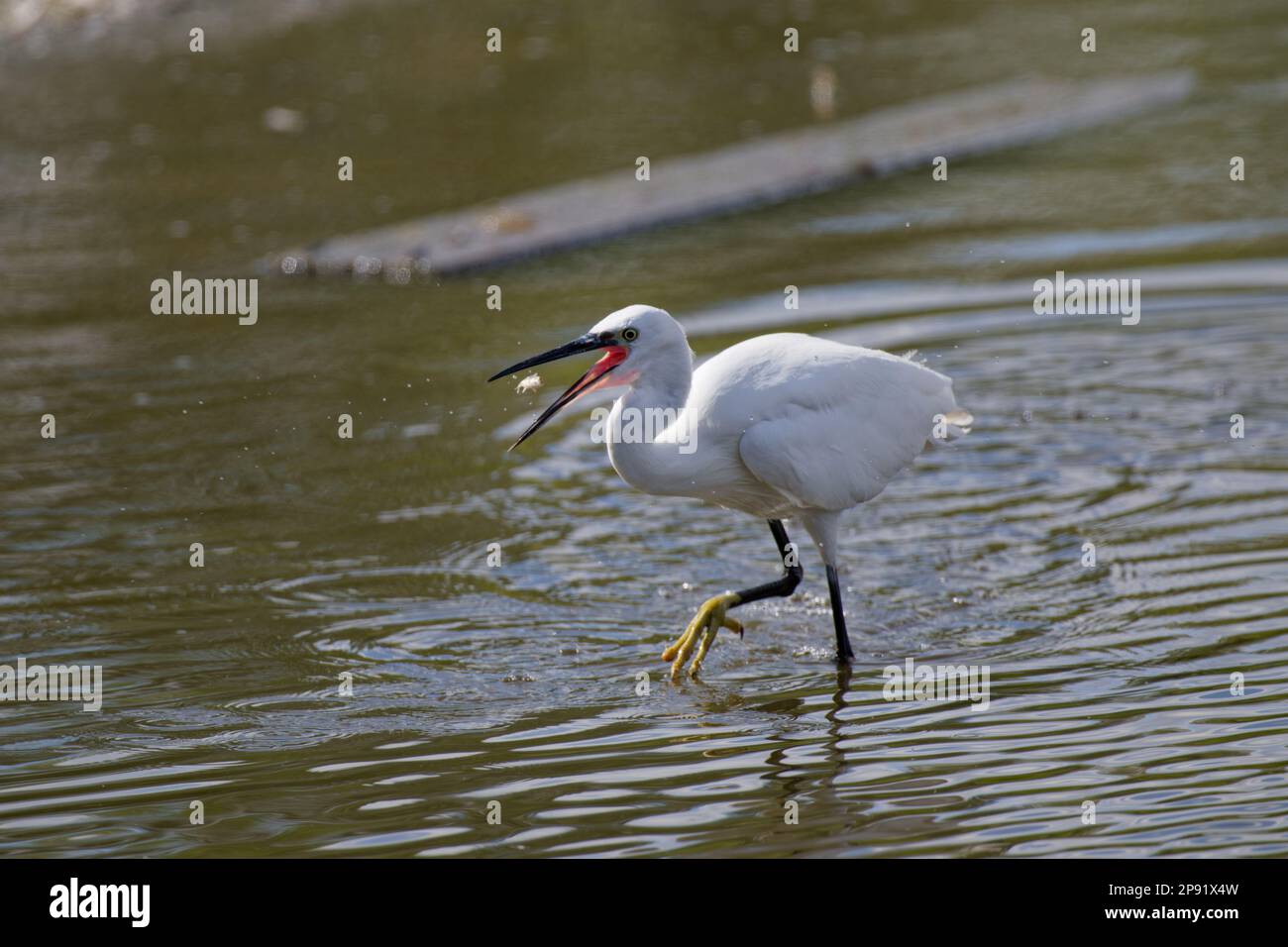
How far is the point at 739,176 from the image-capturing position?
15.1 metres

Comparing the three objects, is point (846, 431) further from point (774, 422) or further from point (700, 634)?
point (700, 634)

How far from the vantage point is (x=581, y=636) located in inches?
299

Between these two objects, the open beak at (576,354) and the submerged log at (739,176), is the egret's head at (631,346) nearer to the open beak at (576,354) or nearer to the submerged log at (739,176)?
the open beak at (576,354)

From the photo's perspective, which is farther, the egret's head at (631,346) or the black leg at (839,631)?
the black leg at (839,631)

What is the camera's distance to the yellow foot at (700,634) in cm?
725

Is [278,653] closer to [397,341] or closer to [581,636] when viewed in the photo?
[581,636]

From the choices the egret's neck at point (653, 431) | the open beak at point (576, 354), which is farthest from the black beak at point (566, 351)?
the egret's neck at point (653, 431)

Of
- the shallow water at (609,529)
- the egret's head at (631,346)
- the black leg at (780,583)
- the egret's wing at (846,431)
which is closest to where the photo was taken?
the shallow water at (609,529)

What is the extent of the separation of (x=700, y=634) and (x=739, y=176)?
8.35 meters

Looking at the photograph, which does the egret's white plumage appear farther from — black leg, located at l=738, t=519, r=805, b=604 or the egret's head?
black leg, located at l=738, t=519, r=805, b=604

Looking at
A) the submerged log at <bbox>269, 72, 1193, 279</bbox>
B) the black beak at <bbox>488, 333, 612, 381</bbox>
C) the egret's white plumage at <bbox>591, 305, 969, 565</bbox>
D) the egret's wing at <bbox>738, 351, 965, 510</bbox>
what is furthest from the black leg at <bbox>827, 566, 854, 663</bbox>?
the submerged log at <bbox>269, 72, 1193, 279</bbox>

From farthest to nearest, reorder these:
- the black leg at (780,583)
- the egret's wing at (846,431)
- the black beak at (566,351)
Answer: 1. the black leg at (780,583)
2. the egret's wing at (846,431)
3. the black beak at (566,351)

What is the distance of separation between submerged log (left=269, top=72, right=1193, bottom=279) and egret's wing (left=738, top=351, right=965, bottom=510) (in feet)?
20.5

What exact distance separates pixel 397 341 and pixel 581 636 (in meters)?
4.85
